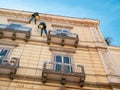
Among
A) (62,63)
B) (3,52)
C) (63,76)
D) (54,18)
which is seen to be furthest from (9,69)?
(54,18)

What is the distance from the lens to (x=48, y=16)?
57.5ft

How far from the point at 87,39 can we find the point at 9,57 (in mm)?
6914

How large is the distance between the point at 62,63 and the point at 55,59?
2.85 feet

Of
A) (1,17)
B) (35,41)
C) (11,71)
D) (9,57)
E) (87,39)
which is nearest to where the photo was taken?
(11,71)

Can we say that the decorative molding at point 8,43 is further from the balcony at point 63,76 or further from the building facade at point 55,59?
the balcony at point 63,76

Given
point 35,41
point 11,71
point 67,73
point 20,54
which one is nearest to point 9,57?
point 20,54

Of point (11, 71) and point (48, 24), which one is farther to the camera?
point (48, 24)

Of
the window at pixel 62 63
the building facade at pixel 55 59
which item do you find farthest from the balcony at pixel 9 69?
the window at pixel 62 63

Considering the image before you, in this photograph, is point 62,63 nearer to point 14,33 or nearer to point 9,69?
point 9,69

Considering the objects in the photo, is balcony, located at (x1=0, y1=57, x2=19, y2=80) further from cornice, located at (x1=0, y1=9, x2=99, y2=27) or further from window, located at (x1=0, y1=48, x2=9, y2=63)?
cornice, located at (x1=0, y1=9, x2=99, y2=27)

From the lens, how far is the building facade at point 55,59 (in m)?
9.58

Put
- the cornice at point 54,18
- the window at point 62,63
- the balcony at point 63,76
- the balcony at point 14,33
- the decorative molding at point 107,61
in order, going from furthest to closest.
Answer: the cornice at point 54,18, the balcony at point 14,33, the decorative molding at point 107,61, the window at point 62,63, the balcony at point 63,76

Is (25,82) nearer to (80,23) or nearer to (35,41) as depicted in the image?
(35,41)

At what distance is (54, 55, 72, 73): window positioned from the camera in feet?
35.1
